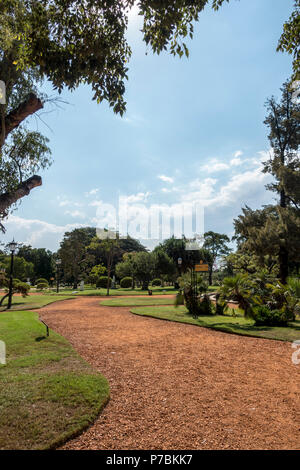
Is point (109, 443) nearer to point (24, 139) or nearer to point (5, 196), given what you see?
point (5, 196)

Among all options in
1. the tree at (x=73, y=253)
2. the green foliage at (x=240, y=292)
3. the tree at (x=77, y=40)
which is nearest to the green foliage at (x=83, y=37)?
the tree at (x=77, y=40)

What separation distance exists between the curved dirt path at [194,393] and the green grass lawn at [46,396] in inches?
9.0

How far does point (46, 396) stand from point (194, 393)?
2.36 metres

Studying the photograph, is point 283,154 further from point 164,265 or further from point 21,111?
point 164,265

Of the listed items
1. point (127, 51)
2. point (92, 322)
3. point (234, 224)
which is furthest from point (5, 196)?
point (234, 224)

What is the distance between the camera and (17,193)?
14.0ft

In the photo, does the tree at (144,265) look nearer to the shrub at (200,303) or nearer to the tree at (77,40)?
the shrub at (200,303)

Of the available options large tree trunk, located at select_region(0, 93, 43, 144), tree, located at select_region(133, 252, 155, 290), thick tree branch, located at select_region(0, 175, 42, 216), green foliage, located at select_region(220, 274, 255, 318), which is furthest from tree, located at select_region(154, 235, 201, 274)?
large tree trunk, located at select_region(0, 93, 43, 144)

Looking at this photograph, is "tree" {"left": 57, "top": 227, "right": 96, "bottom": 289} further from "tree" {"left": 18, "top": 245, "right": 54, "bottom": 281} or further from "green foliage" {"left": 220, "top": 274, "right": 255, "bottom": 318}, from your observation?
"green foliage" {"left": 220, "top": 274, "right": 255, "bottom": 318}

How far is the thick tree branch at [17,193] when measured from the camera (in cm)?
403

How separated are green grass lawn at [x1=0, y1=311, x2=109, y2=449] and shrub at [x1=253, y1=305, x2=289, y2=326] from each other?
7381 mm

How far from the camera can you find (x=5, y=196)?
13.3 feet

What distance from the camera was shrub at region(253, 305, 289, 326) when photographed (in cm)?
1001

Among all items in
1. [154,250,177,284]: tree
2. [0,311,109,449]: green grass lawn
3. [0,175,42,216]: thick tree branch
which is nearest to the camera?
[0,311,109,449]: green grass lawn
